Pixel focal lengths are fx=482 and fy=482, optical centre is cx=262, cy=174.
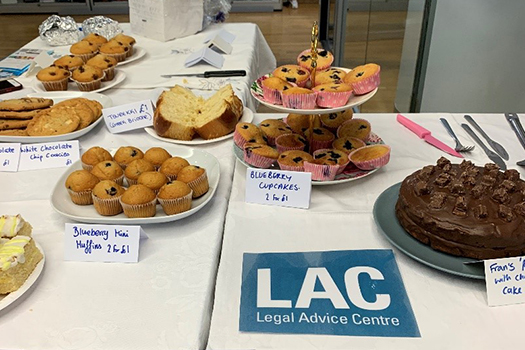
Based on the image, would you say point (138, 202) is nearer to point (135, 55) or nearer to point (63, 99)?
point (63, 99)

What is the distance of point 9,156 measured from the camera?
1175 millimetres

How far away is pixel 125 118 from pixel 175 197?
508 millimetres

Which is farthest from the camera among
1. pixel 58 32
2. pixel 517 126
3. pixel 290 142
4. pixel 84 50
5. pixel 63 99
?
pixel 58 32

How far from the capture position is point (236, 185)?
107 cm

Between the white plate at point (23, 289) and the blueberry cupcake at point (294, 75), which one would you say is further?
the blueberry cupcake at point (294, 75)

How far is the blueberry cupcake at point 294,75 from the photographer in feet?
3.42

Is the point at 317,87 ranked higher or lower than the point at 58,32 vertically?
higher

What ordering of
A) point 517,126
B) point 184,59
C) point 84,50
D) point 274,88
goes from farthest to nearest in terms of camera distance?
point 184,59 → point 84,50 → point 517,126 → point 274,88

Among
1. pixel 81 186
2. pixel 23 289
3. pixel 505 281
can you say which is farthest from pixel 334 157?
pixel 23 289

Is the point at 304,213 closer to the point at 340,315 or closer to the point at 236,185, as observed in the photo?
the point at 236,185

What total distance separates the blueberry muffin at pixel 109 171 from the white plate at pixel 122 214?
0.07m

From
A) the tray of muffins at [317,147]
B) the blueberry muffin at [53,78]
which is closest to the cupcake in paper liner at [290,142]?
the tray of muffins at [317,147]

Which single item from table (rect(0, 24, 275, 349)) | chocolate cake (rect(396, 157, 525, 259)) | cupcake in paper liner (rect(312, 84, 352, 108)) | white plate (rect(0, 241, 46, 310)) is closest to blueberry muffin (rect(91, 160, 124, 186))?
table (rect(0, 24, 275, 349))

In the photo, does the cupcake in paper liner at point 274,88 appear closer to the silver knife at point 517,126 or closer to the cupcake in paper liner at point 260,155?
the cupcake in paper liner at point 260,155
